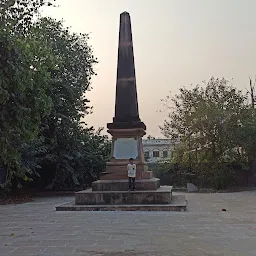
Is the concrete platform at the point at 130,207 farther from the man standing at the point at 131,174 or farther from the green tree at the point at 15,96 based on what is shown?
the green tree at the point at 15,96

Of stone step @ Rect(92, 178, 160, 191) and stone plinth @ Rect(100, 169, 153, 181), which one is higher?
stone plinth @ Rect(100, 169, 153, 181)

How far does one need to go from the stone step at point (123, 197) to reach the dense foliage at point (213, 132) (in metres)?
10.2

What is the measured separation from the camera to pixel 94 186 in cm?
1228

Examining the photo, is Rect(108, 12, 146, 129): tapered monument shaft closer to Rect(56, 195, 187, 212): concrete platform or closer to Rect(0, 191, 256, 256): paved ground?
Rect(56, 195, 187, 212): concrete platform

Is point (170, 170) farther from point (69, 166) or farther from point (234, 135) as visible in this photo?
point (69, 166)

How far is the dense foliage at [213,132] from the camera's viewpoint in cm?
2045

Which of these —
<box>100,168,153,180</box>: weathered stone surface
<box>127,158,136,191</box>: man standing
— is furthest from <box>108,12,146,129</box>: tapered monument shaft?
<box>127,158,136,191</box>: man standing

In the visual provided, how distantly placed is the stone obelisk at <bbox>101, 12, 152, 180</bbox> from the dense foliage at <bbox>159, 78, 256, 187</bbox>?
802 cm

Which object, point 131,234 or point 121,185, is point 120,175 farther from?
point 131,234

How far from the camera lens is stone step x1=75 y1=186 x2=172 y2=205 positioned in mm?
11227

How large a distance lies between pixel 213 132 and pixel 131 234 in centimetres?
1497

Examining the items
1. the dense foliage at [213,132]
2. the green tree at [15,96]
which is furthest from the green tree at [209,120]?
the green tree at [15,96]

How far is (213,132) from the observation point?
20984 mm

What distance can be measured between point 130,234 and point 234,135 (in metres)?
14.8
